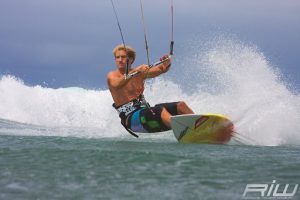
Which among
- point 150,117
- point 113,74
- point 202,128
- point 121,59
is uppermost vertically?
point 121,59

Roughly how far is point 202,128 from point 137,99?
48.1 inches

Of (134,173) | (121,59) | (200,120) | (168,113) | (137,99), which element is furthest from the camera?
(137,99)

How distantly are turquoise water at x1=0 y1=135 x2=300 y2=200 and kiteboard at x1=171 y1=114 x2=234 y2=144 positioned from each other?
1.74 m

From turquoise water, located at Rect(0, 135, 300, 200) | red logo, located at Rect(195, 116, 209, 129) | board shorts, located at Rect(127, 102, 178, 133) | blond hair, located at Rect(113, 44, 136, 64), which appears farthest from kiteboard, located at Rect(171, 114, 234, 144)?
turquoise water, located at Rect(0, 135, 300, 200)

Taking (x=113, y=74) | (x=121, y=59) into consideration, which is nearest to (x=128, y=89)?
(x=113, y=74)

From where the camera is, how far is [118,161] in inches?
205

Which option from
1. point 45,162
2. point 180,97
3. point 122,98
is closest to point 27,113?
point 180,97

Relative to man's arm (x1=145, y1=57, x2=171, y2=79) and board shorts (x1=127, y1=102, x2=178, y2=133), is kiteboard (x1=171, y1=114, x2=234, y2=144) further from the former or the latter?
man's arm (x1=145, y1=57, x2=171, y2=79)

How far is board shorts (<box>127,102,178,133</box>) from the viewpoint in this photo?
8.37 metres

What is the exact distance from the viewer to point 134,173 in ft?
15.2

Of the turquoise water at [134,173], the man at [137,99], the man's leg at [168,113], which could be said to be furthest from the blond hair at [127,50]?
the turquoise water at [134,173]

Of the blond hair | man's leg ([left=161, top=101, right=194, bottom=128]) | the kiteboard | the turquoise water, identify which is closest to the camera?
the turquoise water

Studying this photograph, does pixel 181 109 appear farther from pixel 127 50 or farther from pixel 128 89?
pixel 127 50

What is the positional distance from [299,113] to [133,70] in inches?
126
